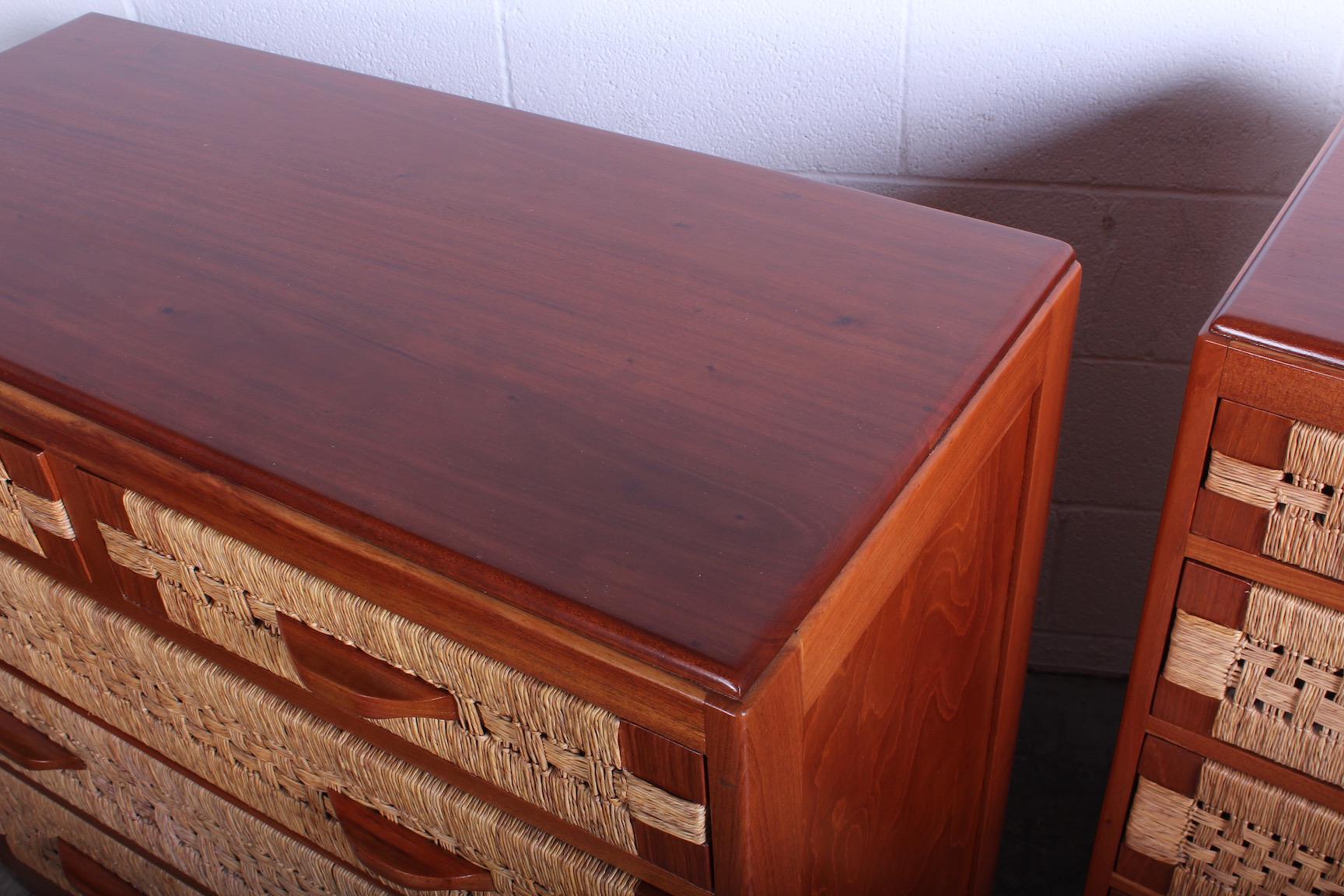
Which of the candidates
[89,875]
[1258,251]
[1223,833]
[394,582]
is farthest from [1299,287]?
[89,875]

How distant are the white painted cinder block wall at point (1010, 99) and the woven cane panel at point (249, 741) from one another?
69cm

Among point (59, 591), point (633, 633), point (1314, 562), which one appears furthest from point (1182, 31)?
point (59, 591)

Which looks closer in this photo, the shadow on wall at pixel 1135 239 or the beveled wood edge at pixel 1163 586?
the beveled wood edge at pixel 1163 586

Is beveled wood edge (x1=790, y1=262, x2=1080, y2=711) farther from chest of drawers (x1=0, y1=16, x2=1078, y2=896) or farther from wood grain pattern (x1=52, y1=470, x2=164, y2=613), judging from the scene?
wood grain pattern (x1=52, y1=470, x2=164, y2=613)

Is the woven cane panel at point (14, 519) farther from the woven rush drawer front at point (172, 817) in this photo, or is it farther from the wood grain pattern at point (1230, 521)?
the wood grain pattern at point (1230, 521)

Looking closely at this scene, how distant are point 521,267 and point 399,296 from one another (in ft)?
0.27

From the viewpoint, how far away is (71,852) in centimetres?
127

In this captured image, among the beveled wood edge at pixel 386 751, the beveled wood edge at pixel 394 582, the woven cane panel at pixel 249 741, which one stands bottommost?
the woven cane panel at pixel 249 741

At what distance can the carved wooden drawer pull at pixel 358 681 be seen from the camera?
0.73m

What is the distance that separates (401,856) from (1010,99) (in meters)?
0.85

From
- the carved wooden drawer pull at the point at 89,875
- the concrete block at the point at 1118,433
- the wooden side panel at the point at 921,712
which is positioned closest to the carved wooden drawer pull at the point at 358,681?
the wooden side panel at the point at 921,712

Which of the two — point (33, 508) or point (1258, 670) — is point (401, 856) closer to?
point (33, 508)

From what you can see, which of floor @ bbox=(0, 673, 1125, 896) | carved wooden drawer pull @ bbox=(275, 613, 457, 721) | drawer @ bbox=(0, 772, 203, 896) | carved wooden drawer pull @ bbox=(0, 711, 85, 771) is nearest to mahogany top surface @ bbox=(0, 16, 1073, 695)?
carved wooden drawer pull @ bbox=(275, 613, 457, 721)

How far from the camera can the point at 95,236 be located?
89cm
